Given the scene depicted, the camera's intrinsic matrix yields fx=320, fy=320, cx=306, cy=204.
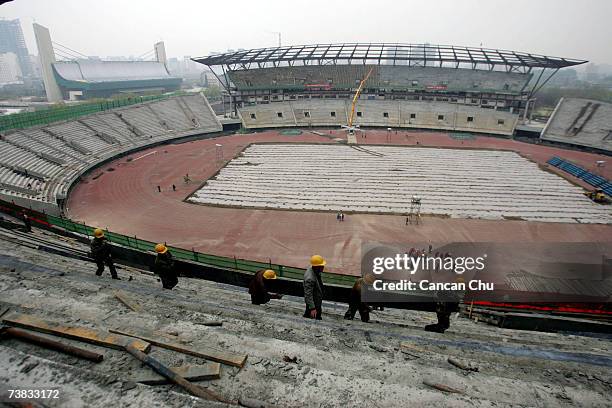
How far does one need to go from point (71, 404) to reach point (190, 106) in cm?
6076

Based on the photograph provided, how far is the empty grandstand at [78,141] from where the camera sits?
84.7 feet

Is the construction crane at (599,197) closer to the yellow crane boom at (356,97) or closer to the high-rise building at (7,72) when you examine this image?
the yellow crane boom at (356,97)

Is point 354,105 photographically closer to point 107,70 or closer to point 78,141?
point 78,141

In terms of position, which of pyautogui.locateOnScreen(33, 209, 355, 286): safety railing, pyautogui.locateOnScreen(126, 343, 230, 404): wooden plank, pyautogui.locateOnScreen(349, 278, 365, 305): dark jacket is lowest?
pyautogui.locateOnScreen(33, 209, 355, 286): safety railing

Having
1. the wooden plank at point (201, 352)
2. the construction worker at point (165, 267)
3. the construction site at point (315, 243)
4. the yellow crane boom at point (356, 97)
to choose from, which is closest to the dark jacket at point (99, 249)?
the construction site at point (315, 243)

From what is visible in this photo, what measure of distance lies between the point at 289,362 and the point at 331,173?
3053cm

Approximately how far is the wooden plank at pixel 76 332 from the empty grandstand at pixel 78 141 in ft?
68.9

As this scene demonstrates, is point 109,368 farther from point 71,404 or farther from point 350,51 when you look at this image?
point 350,51

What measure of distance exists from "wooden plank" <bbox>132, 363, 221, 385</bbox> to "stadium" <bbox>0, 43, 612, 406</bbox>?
45.3 inches

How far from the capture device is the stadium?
15477 millimetres

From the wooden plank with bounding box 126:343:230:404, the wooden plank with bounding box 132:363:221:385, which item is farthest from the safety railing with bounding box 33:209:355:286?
the wooden plank with bounding box 126:343:230:404

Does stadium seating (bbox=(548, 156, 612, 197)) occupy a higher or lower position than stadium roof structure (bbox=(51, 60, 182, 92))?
lower

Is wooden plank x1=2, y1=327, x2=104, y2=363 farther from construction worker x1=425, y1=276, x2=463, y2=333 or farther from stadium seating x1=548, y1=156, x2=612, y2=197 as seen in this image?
stadium seating x1=548, y1=156, x2=612, y2=197

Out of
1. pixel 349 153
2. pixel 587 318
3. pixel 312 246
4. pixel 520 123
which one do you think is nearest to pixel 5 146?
pixel 312 246
